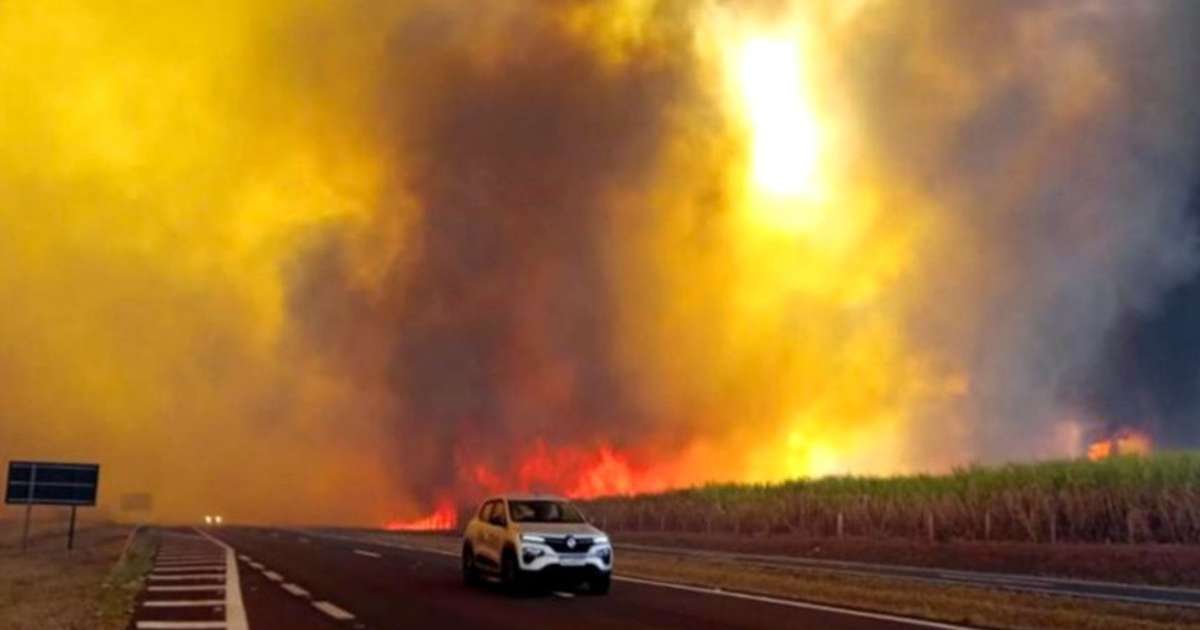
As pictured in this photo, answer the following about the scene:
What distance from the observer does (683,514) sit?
2621 inches

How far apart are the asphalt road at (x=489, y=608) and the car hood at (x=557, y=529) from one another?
4.22 ft

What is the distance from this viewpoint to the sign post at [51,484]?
51.8 metres

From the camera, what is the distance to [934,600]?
70.6 ft

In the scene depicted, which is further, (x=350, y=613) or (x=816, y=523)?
(x=816, y=523)

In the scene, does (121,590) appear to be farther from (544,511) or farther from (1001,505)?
(1001,505)

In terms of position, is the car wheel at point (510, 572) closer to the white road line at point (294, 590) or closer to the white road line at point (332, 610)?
the white road line at point (294, 590)

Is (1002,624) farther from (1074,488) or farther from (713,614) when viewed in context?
(1074,488)

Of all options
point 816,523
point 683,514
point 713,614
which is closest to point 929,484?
point 816,523

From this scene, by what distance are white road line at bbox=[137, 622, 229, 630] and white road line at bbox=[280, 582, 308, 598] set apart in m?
4.34

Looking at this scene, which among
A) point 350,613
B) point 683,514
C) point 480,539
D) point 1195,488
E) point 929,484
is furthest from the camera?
point 683,514

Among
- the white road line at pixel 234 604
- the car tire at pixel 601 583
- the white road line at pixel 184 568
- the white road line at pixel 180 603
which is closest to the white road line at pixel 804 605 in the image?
the car tire at pixel 601 583

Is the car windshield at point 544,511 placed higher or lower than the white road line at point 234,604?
higher

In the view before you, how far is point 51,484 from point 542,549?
130ft

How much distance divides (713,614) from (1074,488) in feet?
84.9
